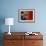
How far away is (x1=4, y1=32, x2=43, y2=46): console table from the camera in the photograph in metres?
4.04

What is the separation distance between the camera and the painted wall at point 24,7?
4625 mm

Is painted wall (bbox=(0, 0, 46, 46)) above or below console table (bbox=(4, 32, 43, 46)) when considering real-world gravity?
above

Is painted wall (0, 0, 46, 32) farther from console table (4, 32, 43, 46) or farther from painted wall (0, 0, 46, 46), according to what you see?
console table (4, 32, 43, 46)

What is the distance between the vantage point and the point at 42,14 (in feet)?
15.2

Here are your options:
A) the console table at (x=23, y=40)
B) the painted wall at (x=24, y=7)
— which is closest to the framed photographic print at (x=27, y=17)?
the painted wall at (x=24, y=7)

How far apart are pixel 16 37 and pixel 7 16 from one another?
95 cm

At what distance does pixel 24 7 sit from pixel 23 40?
3.97 ft

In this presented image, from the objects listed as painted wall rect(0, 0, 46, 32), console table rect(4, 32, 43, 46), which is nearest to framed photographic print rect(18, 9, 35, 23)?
painted wall rect(0, 0, 46, 32)

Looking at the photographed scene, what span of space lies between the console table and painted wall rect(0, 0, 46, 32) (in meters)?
0.63

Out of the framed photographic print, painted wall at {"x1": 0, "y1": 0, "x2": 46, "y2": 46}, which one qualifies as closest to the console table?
painted wall at {"x1": 0, "y1": 0, "x2": 46, "y2": 46}

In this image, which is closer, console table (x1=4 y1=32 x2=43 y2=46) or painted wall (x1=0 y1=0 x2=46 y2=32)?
console table (x1=4 y1=32 x2=43 y2=46)

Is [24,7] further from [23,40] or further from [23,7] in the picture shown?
[23,40]

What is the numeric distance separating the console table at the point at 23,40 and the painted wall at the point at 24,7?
0.63 meters

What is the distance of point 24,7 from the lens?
4625 millimetres
